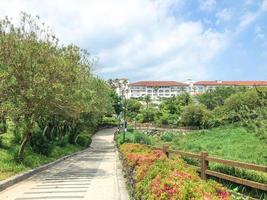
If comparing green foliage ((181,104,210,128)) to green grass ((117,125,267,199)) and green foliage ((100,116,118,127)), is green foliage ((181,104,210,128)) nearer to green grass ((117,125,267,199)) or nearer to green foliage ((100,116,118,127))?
green foliage ((100,116,118,127))

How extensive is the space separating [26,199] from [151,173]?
15.0 ft

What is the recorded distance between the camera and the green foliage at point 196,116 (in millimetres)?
88850

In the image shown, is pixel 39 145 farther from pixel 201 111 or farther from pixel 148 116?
pixel 148 116

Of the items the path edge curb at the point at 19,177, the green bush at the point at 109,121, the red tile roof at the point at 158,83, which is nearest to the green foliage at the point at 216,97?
the green bush at the point at 109,121

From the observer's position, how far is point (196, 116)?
90.2 meters

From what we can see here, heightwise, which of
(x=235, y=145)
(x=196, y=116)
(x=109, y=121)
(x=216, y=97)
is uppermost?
(x=216, y=97)

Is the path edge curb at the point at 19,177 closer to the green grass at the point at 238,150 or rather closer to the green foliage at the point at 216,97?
the green grass at the point at 238,150

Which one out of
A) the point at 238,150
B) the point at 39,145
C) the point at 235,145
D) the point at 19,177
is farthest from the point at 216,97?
the point at 19,177

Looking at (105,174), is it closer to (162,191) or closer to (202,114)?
(162,191)

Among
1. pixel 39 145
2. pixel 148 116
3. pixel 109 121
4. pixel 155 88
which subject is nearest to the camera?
pixel 39 145

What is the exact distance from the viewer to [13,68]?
59.3 feet

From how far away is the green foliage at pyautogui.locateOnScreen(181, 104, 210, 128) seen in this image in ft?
292

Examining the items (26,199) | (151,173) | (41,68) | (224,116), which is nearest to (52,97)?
(41,68)

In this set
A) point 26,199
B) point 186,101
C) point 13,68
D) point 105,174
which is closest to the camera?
point 26,199
